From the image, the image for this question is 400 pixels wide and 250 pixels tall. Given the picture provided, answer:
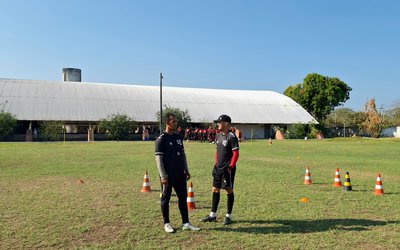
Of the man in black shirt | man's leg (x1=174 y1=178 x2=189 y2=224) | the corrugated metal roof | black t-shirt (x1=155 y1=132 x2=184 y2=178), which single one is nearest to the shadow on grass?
man's leg (x1=174 y1=178 x2=189 y2=224)

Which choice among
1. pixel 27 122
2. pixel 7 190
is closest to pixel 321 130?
pixel 27 122

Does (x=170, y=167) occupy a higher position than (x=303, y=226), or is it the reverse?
(x=170, y=167)

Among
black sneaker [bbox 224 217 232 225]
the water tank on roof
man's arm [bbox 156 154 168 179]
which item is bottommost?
black sneaker [bbox 224 217 232 225]

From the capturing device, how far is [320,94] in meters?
63.3

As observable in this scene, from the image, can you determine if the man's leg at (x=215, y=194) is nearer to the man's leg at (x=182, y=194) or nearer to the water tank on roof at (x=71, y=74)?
the man's leg at (x=182, y=194)

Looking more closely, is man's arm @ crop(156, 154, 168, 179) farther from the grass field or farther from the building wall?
the building wall

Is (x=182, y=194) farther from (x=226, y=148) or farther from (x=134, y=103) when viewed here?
(x=134, y=103)

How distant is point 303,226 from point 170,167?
235 cm

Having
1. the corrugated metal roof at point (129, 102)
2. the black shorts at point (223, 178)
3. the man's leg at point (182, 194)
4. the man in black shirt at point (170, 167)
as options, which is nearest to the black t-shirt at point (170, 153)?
the man in black shirt at point (170, 167)

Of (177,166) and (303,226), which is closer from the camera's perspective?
(177,166)

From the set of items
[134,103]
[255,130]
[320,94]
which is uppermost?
[320,94]

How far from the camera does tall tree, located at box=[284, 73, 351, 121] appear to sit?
63.2m

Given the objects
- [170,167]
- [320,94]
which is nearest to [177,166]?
[170,167]

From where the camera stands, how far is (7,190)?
9125mm
